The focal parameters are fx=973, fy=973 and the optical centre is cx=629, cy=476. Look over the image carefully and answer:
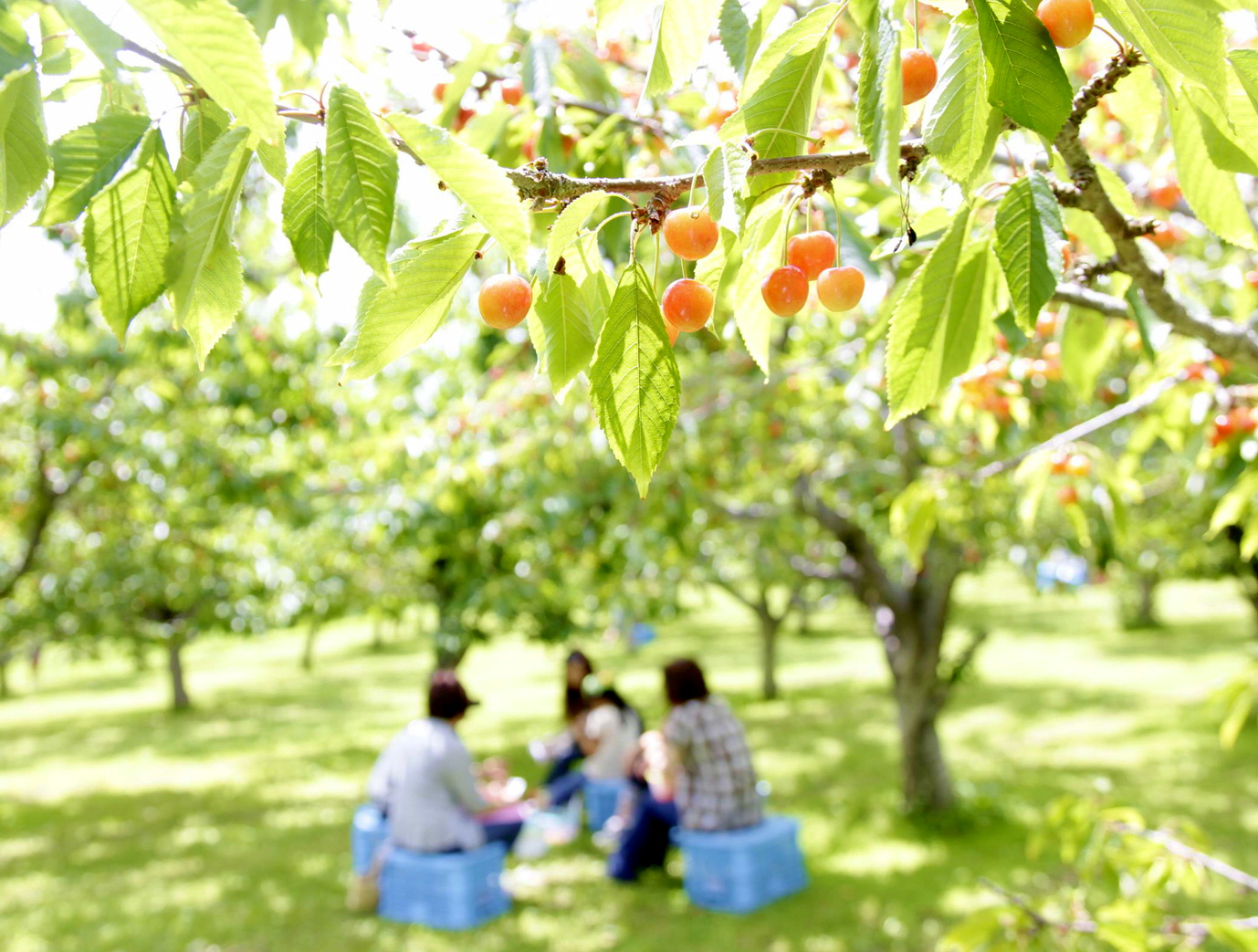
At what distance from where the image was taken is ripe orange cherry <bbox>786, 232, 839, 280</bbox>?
96 cm

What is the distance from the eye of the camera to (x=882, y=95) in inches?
25.0

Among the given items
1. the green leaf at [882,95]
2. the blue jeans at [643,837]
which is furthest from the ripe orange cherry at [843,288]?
the blue jeans at [643,837]

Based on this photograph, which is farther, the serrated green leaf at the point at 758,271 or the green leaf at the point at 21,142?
the serrated green leaf at the point at 758,271

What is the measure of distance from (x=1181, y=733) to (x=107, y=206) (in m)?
10.7

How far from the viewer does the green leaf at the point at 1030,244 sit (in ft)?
2.55

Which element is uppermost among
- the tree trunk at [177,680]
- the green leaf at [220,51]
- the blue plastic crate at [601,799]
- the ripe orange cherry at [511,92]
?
the ripe orange cherry at [511,92]

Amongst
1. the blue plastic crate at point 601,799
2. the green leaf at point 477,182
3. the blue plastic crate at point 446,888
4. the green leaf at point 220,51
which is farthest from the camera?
the blue plastic crate at point 601,799

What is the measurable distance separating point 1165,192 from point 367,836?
Result: 503cm

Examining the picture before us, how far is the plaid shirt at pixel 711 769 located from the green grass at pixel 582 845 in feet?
1.62

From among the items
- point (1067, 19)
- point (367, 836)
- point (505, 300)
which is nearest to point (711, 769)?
point (367, 836)

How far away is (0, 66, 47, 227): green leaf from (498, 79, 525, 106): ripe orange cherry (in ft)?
4.66

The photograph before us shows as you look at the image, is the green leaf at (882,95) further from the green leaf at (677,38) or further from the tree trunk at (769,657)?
the tree trunk at (769,657)

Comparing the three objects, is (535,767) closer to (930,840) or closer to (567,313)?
(930,840)

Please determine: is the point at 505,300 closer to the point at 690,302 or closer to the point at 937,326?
the point at 690,302
